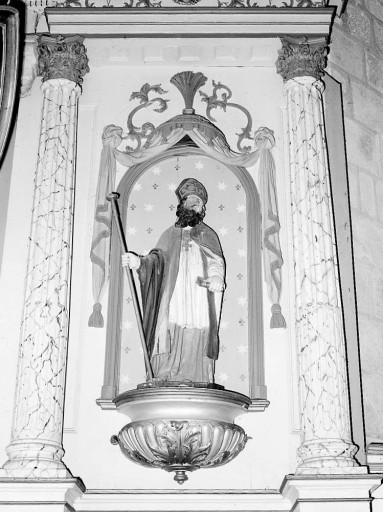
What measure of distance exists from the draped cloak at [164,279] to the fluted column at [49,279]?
0.54 metres

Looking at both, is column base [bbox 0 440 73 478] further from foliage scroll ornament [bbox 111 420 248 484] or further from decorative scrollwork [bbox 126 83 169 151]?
decorative scrollwork [bbox 126 83 169 151]

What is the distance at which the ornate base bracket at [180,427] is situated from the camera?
4.82 meters

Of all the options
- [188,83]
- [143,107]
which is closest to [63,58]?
[143,107]

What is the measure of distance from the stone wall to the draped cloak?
43.2 inches

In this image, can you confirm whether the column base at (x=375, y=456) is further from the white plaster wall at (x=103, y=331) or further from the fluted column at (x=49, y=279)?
the fluted column at (x=49, y=279)

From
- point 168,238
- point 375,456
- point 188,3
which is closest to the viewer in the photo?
point 375,456

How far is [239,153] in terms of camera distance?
605cm

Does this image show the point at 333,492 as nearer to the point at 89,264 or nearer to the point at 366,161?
the point at 89,264

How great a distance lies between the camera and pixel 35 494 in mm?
4668

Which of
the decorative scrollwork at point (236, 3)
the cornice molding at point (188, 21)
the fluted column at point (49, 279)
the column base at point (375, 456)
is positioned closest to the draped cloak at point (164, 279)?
the fluted column at point (49, 279)

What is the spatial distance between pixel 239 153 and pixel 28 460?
2701 mm

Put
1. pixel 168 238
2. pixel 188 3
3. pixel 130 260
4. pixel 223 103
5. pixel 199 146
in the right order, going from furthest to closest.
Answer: pixel 188 3 → pixel 223 103 → pixel 199 146 → pixel 168 238 → pixel 130 260

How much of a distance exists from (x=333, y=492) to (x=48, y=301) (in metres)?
2.16

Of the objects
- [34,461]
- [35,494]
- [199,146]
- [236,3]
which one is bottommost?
[35,494]
